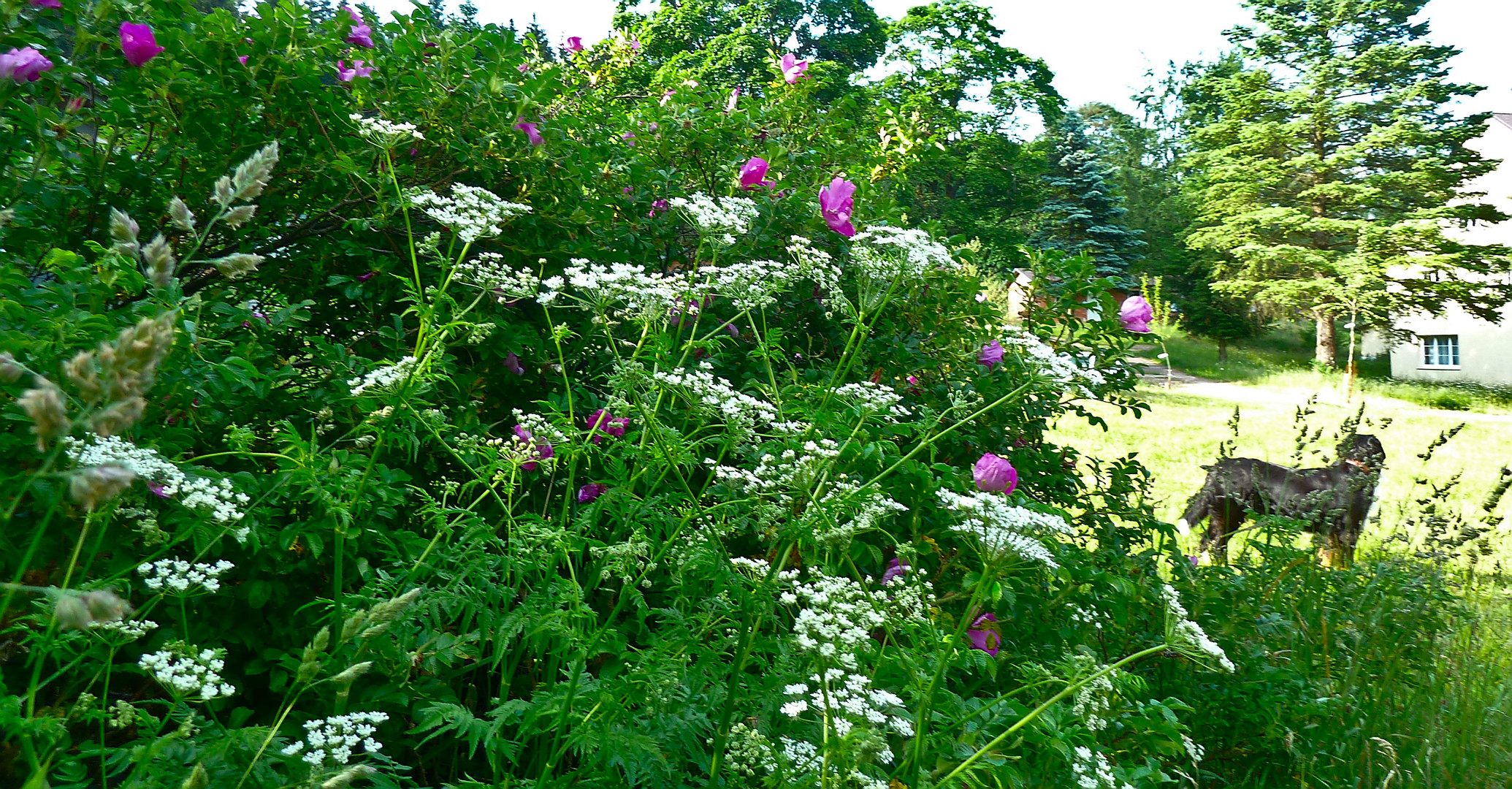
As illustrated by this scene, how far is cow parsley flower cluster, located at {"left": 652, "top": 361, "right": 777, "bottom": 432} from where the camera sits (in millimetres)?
1837

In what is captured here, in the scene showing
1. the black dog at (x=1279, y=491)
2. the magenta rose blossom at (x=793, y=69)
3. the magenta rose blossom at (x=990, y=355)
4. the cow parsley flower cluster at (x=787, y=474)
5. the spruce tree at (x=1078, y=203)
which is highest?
the spruce tree at (x=1078, y=203)

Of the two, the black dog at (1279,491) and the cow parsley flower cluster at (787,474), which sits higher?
the cow parsley flower cluster at (787,474)

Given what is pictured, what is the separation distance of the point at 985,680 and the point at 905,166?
11.2ft

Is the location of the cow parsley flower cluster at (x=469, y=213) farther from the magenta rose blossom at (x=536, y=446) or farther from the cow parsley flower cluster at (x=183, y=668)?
the cow parsley flower cluster at (x=183, y=668)

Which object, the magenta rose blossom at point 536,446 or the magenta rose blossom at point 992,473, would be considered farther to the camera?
the magenta rose blossom at point 992,473

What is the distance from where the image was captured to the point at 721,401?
1.88 meters

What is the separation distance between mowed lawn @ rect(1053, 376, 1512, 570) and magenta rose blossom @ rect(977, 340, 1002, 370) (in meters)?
0.96

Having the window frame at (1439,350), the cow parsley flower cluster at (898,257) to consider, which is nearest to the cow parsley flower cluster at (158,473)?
the cow parsley flower cluster at (898,257)

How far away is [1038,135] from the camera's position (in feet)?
102

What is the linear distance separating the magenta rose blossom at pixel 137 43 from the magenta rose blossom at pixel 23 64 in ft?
0.77

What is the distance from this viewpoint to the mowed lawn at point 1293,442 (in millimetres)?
7418

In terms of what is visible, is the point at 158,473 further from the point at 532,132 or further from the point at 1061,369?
the point at 1061,369

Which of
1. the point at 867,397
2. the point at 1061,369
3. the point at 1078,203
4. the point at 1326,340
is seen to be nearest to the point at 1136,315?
the point at 1061,369

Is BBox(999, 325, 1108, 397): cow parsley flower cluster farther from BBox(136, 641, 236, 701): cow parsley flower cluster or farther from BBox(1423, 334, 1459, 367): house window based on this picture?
BBox(1423, 334, 1459, 367): house window
